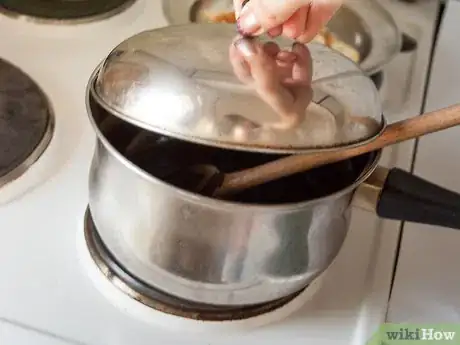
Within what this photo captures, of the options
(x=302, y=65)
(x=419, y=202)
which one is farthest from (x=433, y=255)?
(x=302, y=65)

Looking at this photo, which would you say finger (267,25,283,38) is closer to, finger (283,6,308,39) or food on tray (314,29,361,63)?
finger (283,6,308,39)

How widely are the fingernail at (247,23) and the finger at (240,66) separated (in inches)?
0.6

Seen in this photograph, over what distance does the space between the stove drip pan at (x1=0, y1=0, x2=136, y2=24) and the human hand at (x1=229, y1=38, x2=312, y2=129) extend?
332mm

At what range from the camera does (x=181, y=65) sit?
50 centimetres

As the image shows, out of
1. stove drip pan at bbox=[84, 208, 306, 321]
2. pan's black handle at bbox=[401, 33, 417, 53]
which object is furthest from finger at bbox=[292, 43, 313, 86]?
pan's black handle at bbox=[401, 33, 417, 53]

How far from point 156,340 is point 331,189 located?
17cm

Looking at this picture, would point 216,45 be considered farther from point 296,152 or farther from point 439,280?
point 439,280

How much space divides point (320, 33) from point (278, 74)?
1.08 feet

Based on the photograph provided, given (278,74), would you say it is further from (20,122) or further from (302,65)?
(20,122)

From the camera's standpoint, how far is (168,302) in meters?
0.55

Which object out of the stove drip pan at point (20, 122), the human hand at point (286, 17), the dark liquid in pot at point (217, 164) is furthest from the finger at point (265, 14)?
the stove drip pan at point (20, 122)

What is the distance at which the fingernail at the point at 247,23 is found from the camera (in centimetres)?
51

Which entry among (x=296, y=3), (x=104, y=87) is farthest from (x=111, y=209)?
(x=296, y=3)

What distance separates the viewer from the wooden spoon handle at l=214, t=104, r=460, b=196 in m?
0.47
